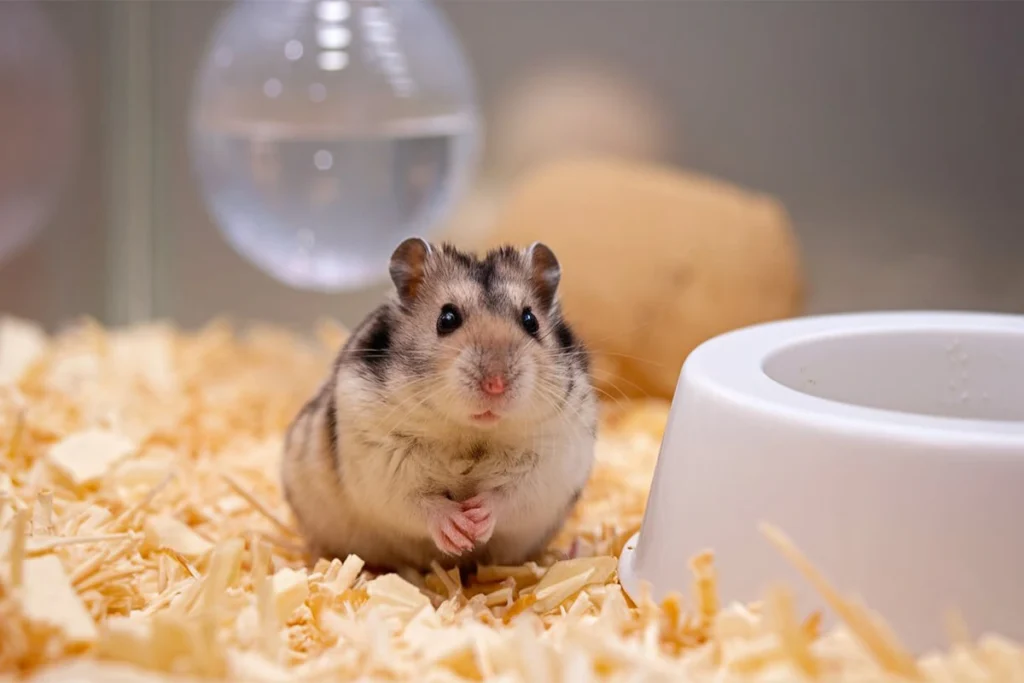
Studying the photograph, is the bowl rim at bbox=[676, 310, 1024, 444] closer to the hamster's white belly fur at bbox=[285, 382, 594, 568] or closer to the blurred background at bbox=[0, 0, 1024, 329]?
the hamster's white belly fur at bbox=[285, 382, 594, 568]

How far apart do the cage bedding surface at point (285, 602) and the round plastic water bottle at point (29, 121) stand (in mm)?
671

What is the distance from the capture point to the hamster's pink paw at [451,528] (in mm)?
2002

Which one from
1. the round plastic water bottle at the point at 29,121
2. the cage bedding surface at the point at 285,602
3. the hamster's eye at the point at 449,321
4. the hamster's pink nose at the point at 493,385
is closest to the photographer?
the cage bedding surface at the point at 285,602

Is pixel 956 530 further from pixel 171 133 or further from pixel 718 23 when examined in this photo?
pixel 171 133

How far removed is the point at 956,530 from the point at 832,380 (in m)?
0.68

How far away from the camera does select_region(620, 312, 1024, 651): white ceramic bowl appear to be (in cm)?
153

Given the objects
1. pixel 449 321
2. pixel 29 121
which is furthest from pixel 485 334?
pixel 29 121

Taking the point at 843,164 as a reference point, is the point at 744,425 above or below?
below

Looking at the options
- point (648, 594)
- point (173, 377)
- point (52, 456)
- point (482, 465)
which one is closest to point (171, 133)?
point (173, 377)

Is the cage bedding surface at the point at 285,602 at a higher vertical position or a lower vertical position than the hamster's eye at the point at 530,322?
lower

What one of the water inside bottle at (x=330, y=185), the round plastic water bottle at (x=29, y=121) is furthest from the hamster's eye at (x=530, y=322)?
the round plastic water bottle at (x=29, y=121)

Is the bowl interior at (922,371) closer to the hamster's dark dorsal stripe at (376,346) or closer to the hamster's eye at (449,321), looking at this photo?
the hamster's eye at (449,321)

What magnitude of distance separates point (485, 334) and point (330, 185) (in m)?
1.80

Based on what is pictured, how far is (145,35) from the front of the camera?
14.9 ft
